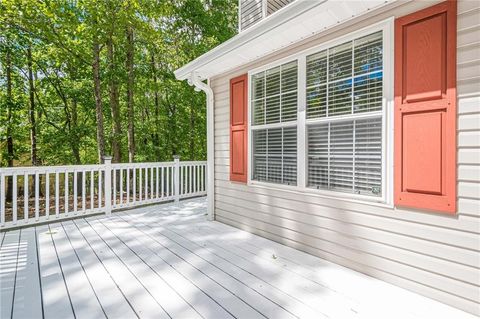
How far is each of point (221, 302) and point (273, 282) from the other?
0.55 m

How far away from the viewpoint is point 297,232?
3.32 meters

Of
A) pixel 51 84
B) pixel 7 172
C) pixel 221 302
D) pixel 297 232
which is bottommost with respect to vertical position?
pixel 221 302

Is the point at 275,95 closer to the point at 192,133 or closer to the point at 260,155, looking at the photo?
the point at 260,155

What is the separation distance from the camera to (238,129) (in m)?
4.19

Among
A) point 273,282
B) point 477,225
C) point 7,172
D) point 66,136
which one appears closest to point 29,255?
point 7,172

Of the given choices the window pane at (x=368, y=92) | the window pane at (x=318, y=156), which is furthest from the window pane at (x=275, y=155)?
the window pane at (x=368, y=92)

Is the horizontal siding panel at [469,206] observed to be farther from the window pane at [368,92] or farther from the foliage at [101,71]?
the foliage at [101,71]

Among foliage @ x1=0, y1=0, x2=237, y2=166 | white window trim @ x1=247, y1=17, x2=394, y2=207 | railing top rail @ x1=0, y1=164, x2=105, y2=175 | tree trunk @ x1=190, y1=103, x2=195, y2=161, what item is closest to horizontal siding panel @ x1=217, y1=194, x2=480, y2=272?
white window trim @ x1=247, y1=17, x2=394, y2=207

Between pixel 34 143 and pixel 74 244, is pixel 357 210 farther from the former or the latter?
pixel 34 143

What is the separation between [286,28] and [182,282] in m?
2.68

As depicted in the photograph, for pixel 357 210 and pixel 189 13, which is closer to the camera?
pixel 357 210

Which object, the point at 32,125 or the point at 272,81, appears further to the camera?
the point at 32,125

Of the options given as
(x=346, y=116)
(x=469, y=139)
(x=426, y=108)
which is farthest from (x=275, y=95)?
(x=469, y=139)

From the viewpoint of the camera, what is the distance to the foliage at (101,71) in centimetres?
608
